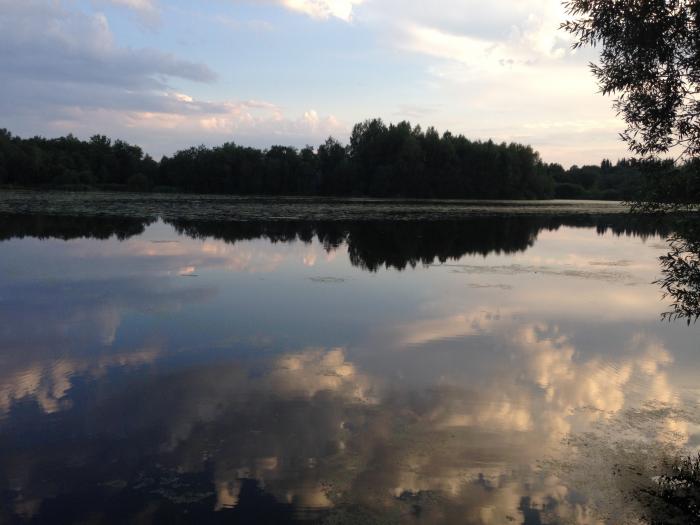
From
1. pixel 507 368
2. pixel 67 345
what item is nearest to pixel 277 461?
pixel 507 368

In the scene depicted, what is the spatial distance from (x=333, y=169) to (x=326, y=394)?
341ft

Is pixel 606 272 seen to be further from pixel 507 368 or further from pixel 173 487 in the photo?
pixel 173 487

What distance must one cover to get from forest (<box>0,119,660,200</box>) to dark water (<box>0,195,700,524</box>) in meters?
86.0

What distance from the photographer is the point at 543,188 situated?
109 m

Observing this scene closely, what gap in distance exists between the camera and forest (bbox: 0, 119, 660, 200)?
10075 centimetres

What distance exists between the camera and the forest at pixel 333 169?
100750 millimetres

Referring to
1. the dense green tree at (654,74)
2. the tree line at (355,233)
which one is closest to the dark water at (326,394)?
the dense green tree at (654,74)

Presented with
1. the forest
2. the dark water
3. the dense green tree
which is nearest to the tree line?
the dark water

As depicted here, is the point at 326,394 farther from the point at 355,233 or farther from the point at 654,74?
the point at 355,233

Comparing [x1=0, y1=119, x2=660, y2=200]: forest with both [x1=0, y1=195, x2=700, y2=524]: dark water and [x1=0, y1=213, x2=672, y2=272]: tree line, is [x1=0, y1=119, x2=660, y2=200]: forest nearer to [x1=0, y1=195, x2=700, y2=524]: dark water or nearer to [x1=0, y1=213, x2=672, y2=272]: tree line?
[x1=0, y1=213, x2=672, y2=272]: tree line

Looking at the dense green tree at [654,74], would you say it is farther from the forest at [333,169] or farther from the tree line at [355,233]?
the forest at [333,169]

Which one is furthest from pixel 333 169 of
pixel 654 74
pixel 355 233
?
pixel 654 74

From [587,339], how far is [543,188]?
104m

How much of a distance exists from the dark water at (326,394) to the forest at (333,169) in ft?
282
